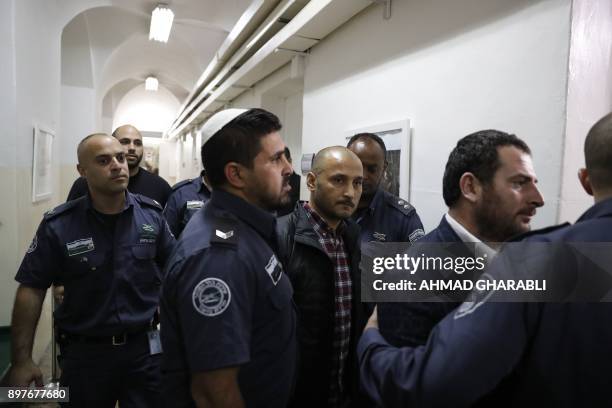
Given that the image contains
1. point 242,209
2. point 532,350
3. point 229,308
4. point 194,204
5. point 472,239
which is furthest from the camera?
point 194,204

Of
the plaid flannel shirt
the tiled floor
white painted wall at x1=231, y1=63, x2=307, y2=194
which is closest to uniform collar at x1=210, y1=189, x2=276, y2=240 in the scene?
the plaid flannel shirt

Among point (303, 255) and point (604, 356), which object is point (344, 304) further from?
A: point (604, 356)

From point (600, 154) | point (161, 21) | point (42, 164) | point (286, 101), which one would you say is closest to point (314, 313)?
point (600, 154)

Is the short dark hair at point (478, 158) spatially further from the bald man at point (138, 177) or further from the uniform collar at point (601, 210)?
the bald man at point (138, 177)

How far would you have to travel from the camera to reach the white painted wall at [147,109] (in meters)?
14.9

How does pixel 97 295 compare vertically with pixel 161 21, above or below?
below

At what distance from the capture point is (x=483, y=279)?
2.90 feet

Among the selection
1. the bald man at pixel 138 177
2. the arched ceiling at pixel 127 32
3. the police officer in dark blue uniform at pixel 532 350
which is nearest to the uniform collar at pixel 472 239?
the police officer in dark blue uniform at pixel 532 350

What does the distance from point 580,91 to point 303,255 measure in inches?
50.1

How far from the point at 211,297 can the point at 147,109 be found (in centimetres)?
1623

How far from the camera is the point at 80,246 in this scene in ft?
6.25

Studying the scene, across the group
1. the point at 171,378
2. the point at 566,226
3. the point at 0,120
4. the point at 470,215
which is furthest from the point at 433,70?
the point at 0,120

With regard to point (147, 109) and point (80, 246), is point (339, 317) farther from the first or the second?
point (147, 109)

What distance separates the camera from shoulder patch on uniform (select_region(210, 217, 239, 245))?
1.11 meters
